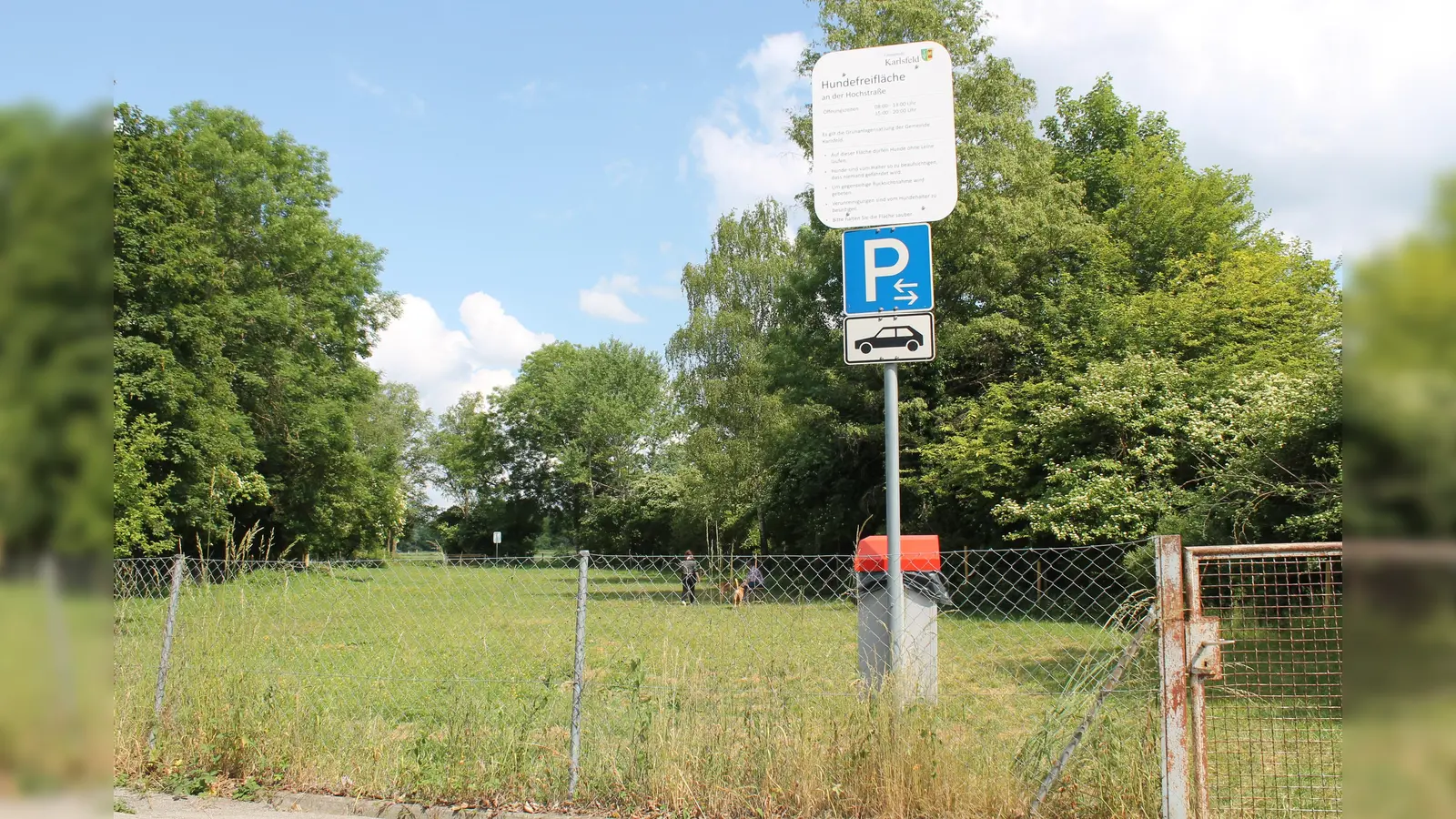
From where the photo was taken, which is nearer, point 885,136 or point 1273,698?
point 885,136

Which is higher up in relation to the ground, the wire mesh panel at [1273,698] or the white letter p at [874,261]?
the white letter p at [874,261]

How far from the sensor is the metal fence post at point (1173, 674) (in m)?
4.36

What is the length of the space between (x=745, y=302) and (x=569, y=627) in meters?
25.6

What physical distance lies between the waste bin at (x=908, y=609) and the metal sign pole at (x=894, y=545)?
0.24ft

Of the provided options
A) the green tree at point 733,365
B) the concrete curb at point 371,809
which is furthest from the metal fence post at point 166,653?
the green tree at point 733,365

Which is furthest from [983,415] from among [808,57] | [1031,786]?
[1031,786]

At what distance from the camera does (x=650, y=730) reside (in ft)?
17.1

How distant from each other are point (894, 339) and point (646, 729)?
267 centimetres

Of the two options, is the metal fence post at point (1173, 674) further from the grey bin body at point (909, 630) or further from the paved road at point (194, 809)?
the paved road at point (194, 809)
